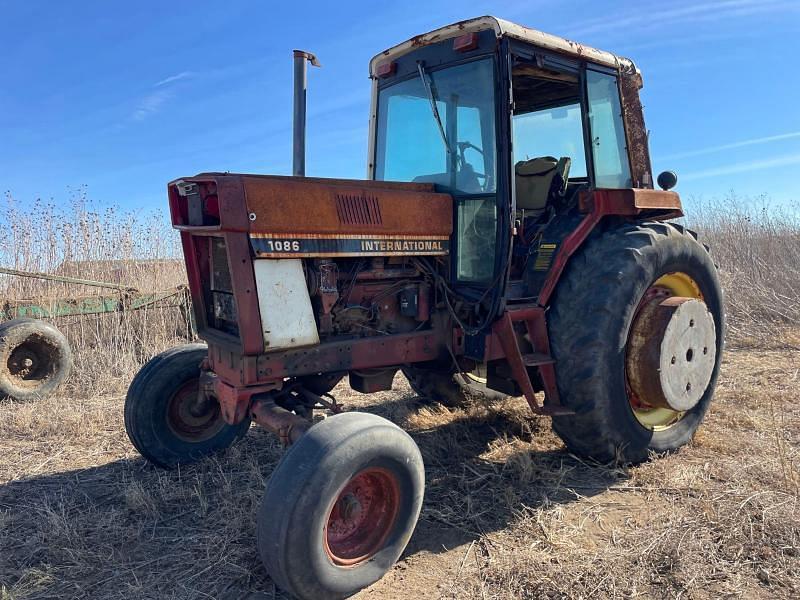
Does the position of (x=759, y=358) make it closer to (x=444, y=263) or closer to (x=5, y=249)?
(x=444, y=263)

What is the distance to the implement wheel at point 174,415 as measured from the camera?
371 centimetres

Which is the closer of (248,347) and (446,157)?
(248,347)

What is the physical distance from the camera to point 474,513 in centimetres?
308

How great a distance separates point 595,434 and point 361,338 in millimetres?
1409

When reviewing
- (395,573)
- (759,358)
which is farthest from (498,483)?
(759,358)

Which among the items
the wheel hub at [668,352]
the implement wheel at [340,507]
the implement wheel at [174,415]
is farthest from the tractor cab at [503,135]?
the implement wheel at [174,415]

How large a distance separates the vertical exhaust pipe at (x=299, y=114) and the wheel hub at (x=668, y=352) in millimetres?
2301

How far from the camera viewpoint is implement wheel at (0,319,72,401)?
18.0ft

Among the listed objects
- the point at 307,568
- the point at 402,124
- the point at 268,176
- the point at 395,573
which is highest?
the point at 402,124

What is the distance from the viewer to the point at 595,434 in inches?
136

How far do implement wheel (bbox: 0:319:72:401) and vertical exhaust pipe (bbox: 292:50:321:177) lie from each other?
3.33 m

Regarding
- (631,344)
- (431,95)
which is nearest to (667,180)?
(631,344)

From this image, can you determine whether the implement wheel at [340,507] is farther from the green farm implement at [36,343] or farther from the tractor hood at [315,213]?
the green farm implement at [36,343]

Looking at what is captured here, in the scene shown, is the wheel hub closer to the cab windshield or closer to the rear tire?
the rear tire
